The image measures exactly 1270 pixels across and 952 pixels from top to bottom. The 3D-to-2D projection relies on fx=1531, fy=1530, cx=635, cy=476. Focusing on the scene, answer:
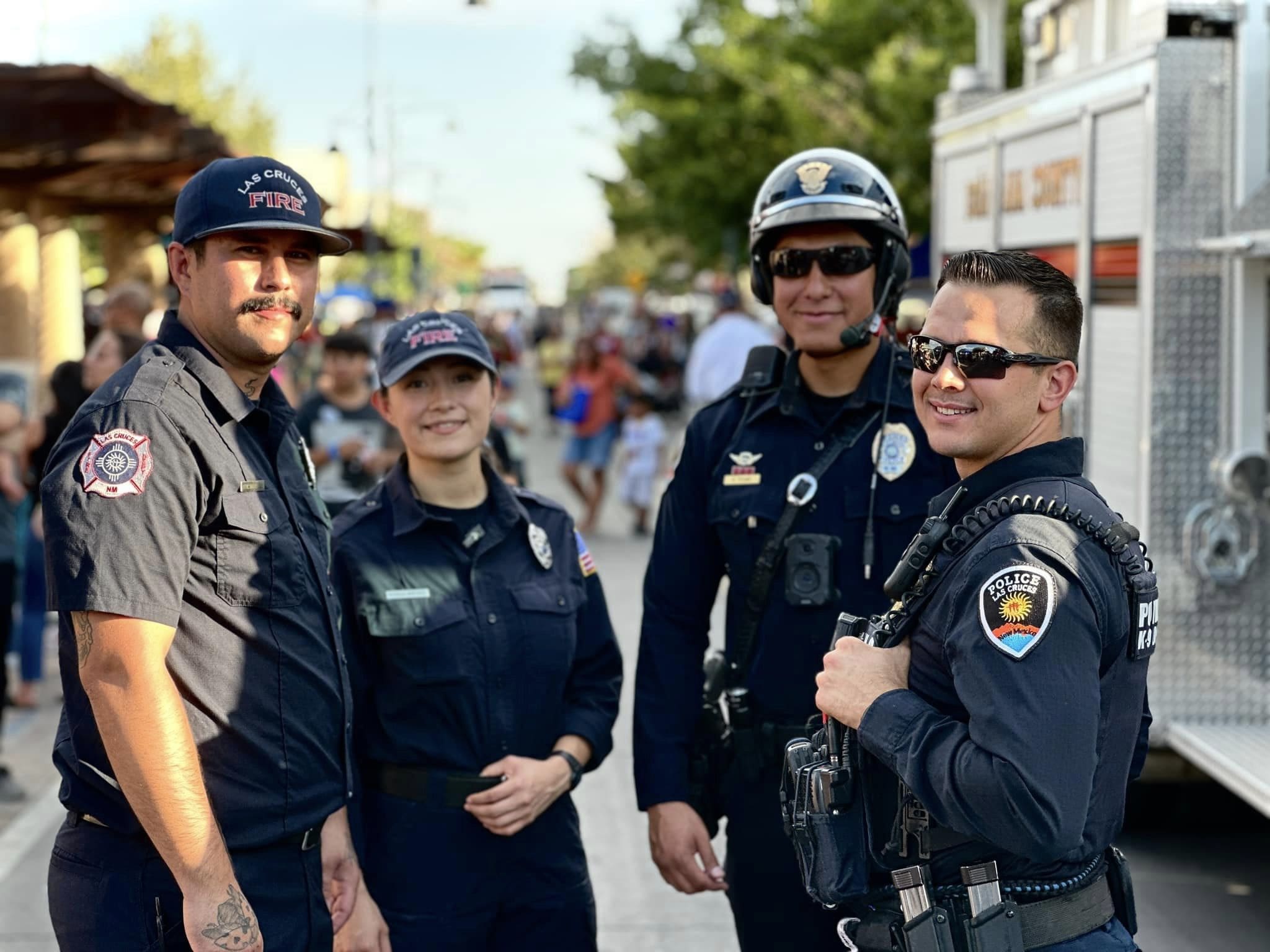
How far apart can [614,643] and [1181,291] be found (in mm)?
2495

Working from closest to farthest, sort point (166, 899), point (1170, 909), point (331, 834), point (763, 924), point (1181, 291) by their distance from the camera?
point (166, 899), point (331, 834), point (763, 924), point (1181, 291), point (1170, 909)

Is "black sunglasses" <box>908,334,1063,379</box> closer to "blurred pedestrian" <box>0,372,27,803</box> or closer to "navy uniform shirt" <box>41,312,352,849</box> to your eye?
"navy uniform shirt" <box>41,312,352,849</box>

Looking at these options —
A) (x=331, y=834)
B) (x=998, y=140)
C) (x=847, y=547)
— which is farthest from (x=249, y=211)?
(x=998, y=140)

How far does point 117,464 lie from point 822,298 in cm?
162

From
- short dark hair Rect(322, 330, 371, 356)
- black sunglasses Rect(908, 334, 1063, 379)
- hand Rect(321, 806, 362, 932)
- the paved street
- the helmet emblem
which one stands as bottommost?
the paved street

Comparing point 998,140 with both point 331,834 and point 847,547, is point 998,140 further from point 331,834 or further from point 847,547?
point 331,834

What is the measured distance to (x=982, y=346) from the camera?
7.88 feet

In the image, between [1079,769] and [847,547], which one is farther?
[847,547]

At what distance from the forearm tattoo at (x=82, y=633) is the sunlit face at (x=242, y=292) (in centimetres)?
58

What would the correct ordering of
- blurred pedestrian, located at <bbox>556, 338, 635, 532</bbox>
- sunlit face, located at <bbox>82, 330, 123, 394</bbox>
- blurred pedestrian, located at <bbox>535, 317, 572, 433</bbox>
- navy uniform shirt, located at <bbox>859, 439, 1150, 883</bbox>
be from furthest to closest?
blurred pedestrian, located at <bbox>535, 317, 572, 433</bbox> < blurred pedestrian, located at <bbox>556, 338, 635, 532</bbox> < sunlit face, located at <bbox>82, 330, 123, 394</bbox> < navy uniform shirt, located at <bbox>859, 439, 1150, 883</bbox>

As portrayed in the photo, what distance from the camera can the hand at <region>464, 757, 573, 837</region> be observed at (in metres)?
3.30

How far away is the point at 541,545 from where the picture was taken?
3553 millimetres

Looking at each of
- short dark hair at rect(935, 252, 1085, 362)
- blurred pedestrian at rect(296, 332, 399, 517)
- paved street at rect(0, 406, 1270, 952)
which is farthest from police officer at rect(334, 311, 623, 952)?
blurred pedestrian at rect(296, 332, 399, 517)

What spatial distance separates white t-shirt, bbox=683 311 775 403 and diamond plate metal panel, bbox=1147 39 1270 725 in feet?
24.2
